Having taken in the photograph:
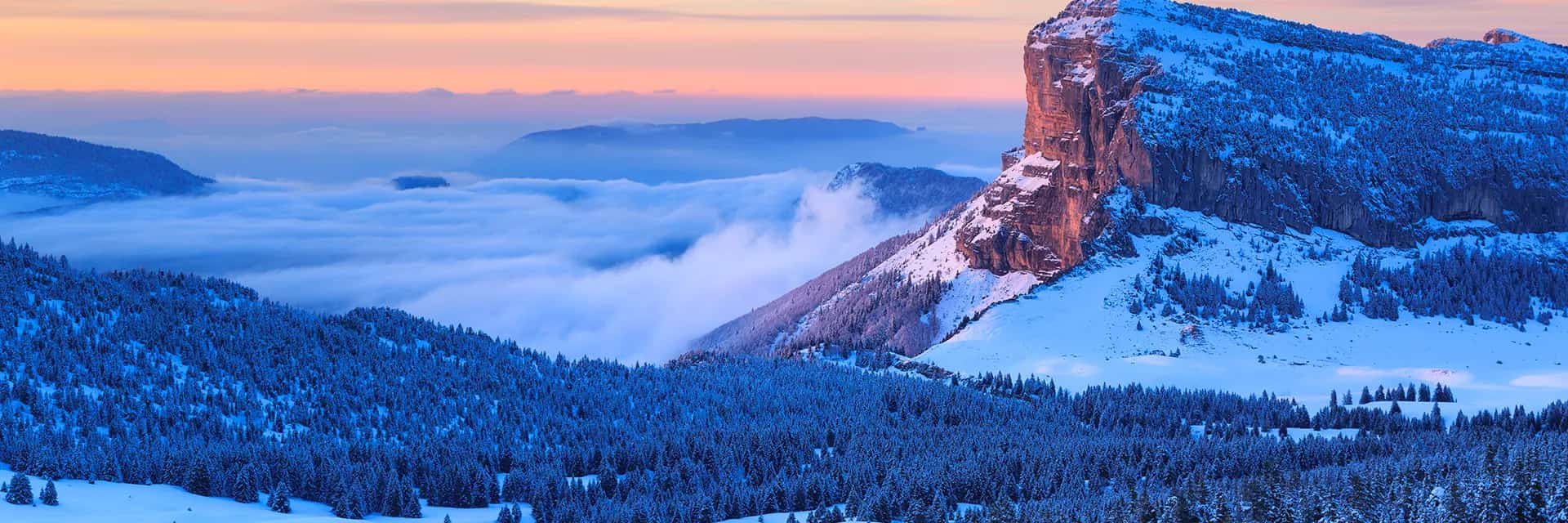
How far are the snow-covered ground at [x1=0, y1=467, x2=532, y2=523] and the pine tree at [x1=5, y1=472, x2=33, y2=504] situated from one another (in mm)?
749

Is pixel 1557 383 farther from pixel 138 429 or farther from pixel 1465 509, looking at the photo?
pixel 138 429

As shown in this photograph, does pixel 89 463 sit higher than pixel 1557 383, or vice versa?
pixel 1557 383

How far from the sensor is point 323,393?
164 m

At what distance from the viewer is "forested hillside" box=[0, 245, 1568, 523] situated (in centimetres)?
12062

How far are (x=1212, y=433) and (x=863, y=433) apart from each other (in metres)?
37.1

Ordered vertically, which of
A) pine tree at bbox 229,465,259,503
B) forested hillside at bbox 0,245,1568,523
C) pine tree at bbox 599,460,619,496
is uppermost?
forested hillside at bbox 0,245,1568,523

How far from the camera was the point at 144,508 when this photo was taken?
110m

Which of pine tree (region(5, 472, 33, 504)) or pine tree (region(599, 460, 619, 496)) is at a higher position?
pine tree (region(599, 460, 619, 496))

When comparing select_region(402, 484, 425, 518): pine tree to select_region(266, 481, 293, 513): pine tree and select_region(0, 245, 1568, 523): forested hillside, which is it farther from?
select_region(266, 481, 293, 513): pine tree

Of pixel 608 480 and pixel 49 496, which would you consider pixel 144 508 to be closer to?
pixel 49 496

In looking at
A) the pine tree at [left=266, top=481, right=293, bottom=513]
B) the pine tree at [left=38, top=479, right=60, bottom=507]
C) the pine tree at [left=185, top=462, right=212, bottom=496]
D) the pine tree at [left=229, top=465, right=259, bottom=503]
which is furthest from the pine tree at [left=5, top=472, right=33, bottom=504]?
the pine tree at [left=266, top=481, right=293, bottom=513]

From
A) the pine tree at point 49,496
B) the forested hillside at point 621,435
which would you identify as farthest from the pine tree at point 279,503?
the pine tree at point 49,496

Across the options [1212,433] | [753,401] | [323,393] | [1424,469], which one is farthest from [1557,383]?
[323,393]

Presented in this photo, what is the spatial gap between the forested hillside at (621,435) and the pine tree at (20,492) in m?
12.8
